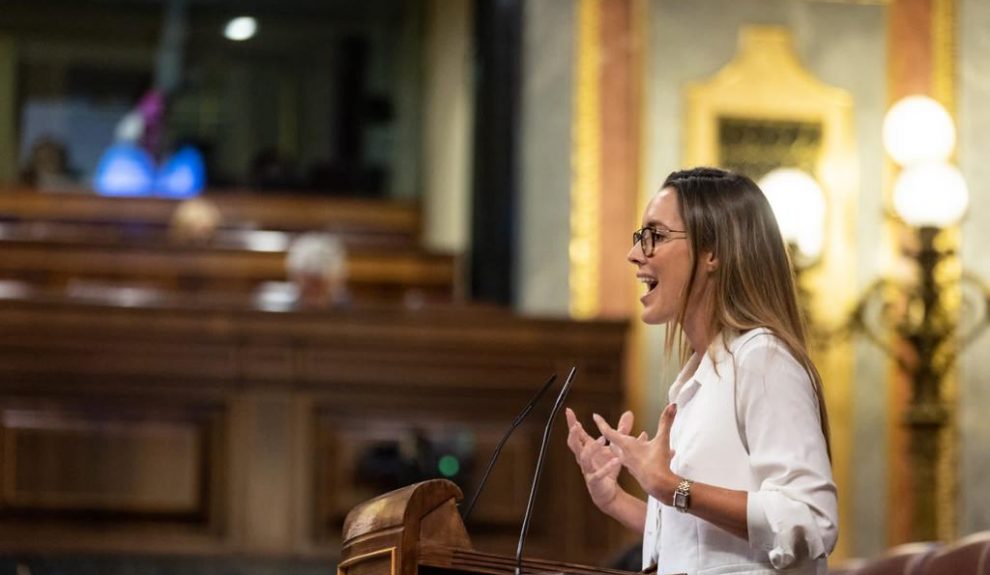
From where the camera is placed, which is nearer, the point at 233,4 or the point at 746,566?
the point at 746,566

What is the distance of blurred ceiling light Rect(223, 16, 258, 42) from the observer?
466 inches

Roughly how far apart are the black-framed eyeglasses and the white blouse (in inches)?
5.9

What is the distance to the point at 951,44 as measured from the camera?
780 cm

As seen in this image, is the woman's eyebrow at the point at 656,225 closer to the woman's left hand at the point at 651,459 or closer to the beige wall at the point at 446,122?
the woman's left hand at the point at 651,459

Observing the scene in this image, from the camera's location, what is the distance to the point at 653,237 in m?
2.34

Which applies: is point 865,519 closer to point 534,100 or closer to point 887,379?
point 887,379

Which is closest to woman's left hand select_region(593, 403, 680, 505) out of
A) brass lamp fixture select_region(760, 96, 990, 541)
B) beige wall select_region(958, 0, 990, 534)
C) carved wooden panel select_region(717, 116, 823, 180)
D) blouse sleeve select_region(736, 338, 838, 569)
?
blouse sleeve select_region(736, 338, 838, 569)

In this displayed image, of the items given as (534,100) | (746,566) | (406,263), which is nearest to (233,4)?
(406,263)

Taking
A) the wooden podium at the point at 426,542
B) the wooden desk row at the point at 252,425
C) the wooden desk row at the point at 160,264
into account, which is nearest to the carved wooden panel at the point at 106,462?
the wooden desk row at the point at 252,425

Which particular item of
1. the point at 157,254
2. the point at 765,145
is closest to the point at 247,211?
the point at 157,254

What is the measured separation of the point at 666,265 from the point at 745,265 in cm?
11

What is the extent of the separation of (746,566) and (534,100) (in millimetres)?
5600

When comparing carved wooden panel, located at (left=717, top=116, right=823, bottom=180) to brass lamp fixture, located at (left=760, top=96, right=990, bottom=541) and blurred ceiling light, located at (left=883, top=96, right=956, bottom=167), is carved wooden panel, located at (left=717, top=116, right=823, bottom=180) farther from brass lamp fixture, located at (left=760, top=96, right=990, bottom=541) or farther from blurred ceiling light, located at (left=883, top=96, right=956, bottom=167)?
blurred ceiling light, located at (left=883, top=96, right=956, bottom=167)

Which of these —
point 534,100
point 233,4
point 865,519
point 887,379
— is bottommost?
point 865,519
